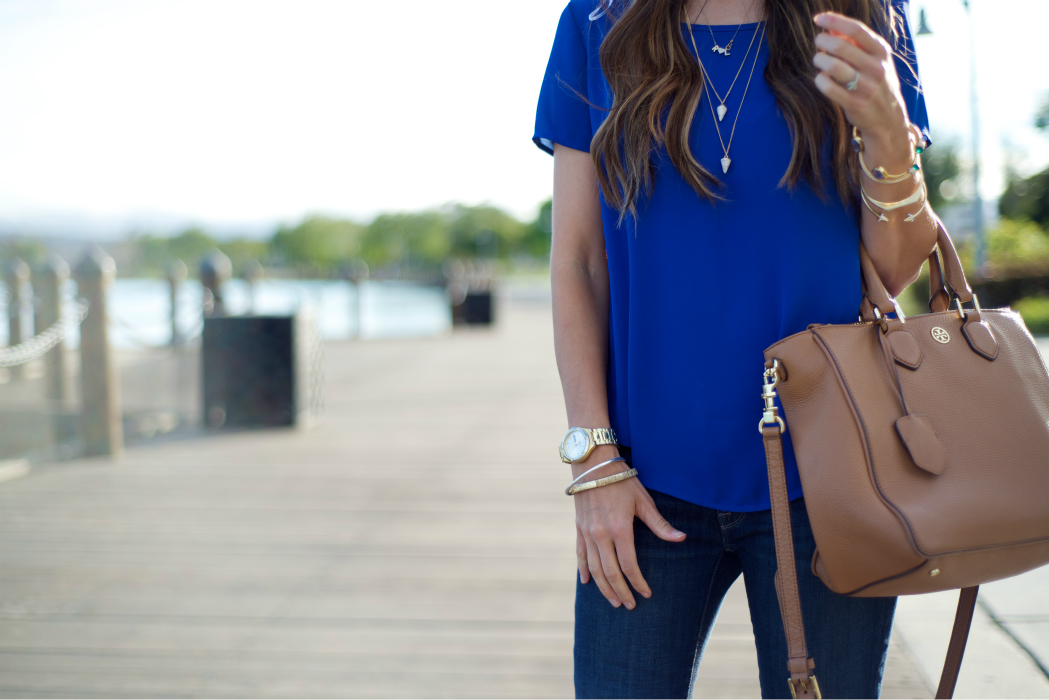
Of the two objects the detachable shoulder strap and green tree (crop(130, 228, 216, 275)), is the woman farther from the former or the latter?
green tree (crop(130, 228, 216, 275))

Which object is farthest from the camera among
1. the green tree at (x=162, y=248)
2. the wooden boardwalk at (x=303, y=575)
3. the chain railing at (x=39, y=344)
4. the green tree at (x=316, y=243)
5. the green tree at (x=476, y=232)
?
the green tree at (x=476, y=232)

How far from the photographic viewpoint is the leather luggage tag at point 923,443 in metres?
0.85

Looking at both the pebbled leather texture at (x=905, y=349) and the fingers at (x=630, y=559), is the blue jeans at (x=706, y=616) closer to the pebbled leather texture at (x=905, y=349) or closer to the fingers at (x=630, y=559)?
the fingers at (x=630, y=559)

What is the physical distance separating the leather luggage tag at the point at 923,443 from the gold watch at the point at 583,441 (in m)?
0.35

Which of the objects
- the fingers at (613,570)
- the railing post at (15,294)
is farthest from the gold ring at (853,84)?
the railing post at (15,294)

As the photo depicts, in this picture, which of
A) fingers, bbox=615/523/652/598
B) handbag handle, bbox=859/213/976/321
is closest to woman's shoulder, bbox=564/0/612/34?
handbag handle, bbox=859/213/976/321

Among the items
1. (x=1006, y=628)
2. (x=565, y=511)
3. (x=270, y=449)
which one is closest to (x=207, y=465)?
(x=270, y=449)

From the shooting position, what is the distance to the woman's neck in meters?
1.06

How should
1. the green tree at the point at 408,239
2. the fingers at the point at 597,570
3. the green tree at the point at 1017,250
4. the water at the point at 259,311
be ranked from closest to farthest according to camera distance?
the fingers at the point at 597,570
the water at the point at 259,311
the green tree at the point at 1017,250
the green tree at the point at 408,239

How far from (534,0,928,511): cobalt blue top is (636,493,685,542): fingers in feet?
0.11

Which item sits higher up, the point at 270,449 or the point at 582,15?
the point at 582,15

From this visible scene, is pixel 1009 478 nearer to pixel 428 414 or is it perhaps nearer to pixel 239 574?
pixel 239 574

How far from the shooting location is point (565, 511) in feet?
12.2

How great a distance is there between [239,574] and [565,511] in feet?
4.94
